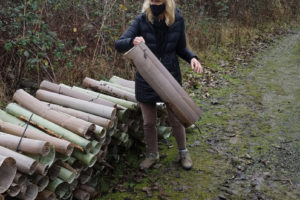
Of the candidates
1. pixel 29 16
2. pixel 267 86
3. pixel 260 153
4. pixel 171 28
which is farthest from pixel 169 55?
pixel 267 86

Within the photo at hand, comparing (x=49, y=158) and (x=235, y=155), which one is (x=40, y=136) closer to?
(x=49, y=158)

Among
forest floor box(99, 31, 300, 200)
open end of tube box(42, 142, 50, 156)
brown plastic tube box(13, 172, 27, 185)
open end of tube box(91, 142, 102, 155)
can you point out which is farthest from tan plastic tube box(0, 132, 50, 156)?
forest floor box(99, 31, 300, 200)

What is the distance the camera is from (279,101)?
5.73 m

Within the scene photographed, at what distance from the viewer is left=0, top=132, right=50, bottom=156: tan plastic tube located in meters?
2.56

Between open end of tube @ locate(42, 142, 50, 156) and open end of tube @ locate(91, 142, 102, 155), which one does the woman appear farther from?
open end of tube @ locate(42, 142, 50, 156)

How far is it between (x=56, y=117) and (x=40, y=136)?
0.43 m

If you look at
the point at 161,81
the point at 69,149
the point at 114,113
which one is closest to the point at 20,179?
the point at 69,149

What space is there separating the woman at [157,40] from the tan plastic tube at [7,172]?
148 centimetres

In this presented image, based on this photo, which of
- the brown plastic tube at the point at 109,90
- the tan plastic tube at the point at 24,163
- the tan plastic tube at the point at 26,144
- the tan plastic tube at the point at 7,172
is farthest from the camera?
the brown plastic tube at the point at 109,90

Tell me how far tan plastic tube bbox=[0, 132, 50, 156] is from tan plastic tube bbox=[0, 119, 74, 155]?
156 millimetres

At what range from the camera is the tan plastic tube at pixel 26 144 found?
2562 millimetres

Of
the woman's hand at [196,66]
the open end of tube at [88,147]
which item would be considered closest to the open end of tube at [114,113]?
the open end of tube at [88,147]

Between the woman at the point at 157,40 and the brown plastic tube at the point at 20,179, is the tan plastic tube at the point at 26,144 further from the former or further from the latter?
the woman at the point at 157,40

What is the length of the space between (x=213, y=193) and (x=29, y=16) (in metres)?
3.65
